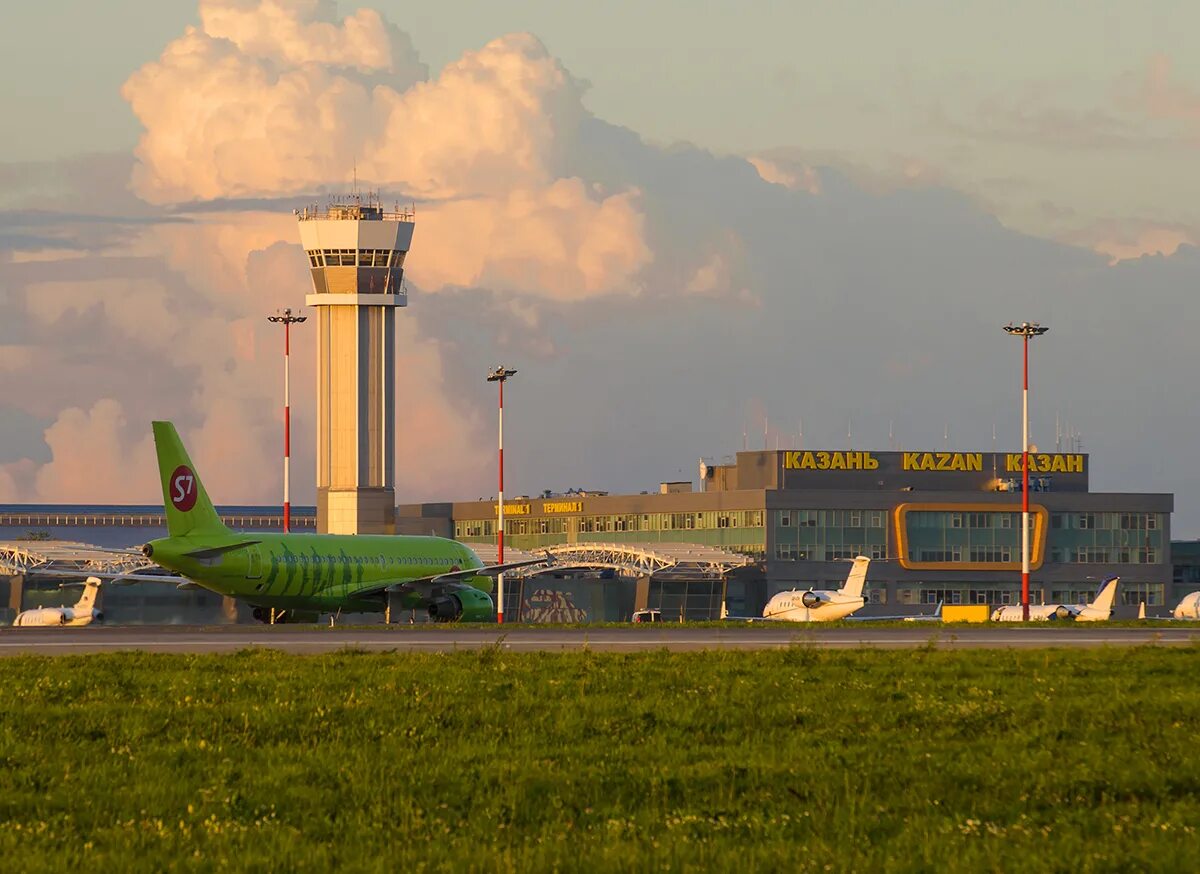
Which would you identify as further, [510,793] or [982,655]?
[982,655]

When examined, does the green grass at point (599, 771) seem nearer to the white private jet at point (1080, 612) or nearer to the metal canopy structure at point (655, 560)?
the white private jet at point (1080, 612)

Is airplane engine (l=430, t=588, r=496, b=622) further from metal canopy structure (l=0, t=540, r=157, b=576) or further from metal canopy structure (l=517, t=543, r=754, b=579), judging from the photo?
metal canopy structure (l=517, t=543, r=754, b=579)

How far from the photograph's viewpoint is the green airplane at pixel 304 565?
229 ft

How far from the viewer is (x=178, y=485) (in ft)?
230

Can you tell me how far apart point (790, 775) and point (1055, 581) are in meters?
145

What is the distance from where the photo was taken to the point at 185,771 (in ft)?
60.2

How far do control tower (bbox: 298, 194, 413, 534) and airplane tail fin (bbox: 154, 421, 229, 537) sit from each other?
107526mm

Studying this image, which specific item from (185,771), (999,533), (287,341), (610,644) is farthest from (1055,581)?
(185,771)

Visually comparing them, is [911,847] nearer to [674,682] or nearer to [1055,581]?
[674,682]

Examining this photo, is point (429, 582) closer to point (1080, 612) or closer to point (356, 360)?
point (1080, 612)

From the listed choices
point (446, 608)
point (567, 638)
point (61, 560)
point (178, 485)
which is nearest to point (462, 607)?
point (446, 608)

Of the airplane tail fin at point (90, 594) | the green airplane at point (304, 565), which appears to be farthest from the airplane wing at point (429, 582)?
the airplane tail fin at point (90, 594)

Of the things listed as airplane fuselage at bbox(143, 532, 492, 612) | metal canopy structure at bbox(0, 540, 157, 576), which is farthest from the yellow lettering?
airplane fuselage at bbox(143, 532, 492, 612)

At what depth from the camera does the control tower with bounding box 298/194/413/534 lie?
180 meters
